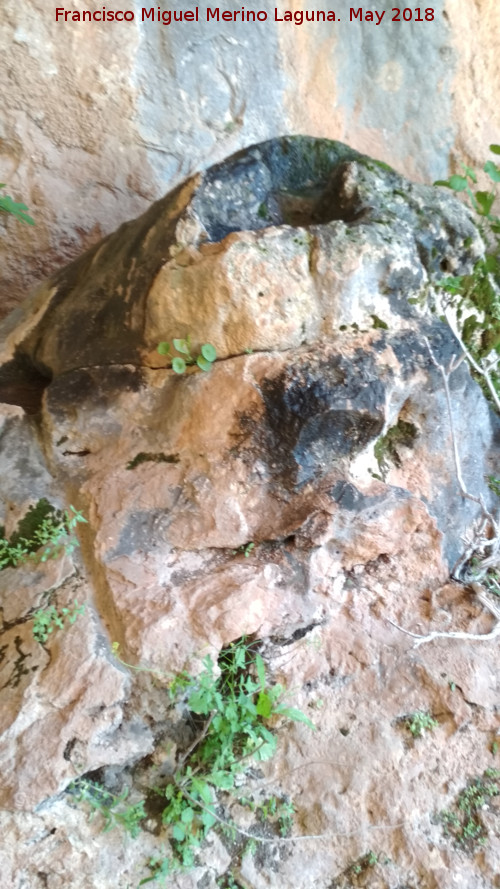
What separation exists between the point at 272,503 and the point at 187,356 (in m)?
0.58

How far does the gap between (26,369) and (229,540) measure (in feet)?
3.93

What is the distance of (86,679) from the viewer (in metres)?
1.74

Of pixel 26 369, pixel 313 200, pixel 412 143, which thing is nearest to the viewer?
pixel 313 200

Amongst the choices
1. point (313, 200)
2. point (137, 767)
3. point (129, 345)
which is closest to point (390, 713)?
point (137, 767)

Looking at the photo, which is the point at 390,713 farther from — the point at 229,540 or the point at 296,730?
the point at 229,540

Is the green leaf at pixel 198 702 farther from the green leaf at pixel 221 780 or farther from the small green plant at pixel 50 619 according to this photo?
the small green plant at pixel 50 619

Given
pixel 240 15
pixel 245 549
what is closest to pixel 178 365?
pixel 245 549

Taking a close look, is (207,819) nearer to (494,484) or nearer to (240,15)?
(494,484)

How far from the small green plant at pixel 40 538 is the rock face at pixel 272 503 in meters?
0.04

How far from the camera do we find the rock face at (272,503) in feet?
5.71

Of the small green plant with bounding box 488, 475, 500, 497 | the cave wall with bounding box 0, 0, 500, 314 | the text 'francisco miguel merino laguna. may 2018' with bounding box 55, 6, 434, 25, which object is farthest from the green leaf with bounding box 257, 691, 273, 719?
the text 'francisco miguel merino laguna. may 2018' with bounding box 55, 6, 434, 25

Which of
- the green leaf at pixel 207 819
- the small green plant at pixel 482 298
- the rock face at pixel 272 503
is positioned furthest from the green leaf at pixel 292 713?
the small green plant at pixel 482 298

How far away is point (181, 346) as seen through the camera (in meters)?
1.93

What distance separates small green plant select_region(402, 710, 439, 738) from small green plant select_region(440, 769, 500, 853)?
0.63 feet
